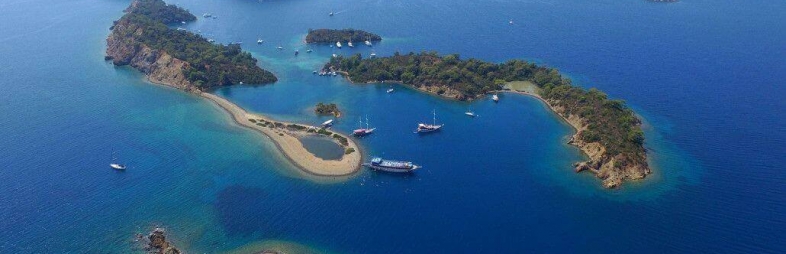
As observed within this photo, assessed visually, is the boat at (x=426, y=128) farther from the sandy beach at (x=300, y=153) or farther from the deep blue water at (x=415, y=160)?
the sandy beach at (x=300, y=153)

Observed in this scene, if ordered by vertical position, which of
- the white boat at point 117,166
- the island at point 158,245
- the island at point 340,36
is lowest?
the island at point 158,245

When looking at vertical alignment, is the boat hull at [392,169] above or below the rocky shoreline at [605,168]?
below

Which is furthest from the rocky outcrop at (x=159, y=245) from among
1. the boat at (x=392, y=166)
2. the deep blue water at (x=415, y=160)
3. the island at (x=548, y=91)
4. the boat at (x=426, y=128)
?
the island at (x=548, y=91)

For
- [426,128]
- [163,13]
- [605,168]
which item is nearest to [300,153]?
[426,128]

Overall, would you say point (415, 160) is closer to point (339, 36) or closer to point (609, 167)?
point (609, 167)

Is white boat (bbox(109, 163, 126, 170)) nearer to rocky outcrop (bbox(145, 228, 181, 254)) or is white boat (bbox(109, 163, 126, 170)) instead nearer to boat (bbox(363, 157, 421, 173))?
rocky outcrop (bbox(145, 228, 181, 254))

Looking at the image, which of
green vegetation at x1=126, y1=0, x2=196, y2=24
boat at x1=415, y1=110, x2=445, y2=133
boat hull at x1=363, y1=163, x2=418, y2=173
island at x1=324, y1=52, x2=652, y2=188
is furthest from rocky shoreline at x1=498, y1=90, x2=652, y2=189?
green vegetation at x1=126, y1=0, x2=196, y2=24
